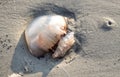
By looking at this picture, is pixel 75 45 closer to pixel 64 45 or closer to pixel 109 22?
pixel 64 45

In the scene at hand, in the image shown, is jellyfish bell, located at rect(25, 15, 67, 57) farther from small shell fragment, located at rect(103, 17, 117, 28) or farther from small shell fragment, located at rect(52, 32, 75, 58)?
small shell fragment, located at rect(103, 17, 117, 28)

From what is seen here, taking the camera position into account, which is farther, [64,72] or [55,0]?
[55,0]

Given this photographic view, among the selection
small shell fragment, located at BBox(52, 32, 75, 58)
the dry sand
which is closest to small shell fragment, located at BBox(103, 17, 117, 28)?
the dry sand

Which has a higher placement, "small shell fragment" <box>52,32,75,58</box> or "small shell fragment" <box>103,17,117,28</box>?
"small shell fragment" <box>103,17,117,28</box>

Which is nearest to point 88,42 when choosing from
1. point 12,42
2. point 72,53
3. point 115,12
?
point 72,53

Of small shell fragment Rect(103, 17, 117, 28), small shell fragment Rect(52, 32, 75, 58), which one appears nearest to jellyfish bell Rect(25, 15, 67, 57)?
small shell fragment Rect(52, 32, 75, 58)

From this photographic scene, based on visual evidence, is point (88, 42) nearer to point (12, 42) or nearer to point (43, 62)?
point (43, 62)
